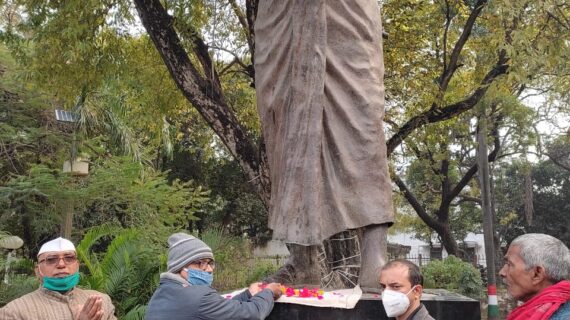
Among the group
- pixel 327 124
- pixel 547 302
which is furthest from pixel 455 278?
pixel 547 302

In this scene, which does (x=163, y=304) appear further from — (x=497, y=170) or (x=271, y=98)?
(x=497, y=170)

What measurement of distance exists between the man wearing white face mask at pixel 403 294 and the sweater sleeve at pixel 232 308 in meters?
0.59

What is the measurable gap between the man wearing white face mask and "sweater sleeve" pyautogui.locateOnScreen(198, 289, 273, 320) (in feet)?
1.93

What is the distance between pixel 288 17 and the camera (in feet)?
12.4

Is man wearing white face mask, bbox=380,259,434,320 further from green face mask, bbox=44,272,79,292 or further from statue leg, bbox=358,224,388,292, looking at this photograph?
green face mask, bbox=44,272,79,292

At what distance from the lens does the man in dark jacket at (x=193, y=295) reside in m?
2.81

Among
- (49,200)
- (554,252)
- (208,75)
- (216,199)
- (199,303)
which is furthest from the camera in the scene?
(216,199)

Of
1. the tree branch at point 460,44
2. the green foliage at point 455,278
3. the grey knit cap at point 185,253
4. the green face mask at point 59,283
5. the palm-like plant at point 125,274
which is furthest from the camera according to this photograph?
the green foliage at point 455,278

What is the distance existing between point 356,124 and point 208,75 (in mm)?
6513

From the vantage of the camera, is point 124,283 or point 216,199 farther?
point 216,199

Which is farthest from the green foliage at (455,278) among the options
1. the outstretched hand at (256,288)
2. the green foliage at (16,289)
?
the outstretched hand at (256,288)

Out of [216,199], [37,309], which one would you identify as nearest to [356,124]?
[37,309]

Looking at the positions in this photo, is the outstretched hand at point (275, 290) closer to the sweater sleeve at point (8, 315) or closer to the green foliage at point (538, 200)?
the sweater sleeve at point (8, 315)

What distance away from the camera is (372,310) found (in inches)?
118
